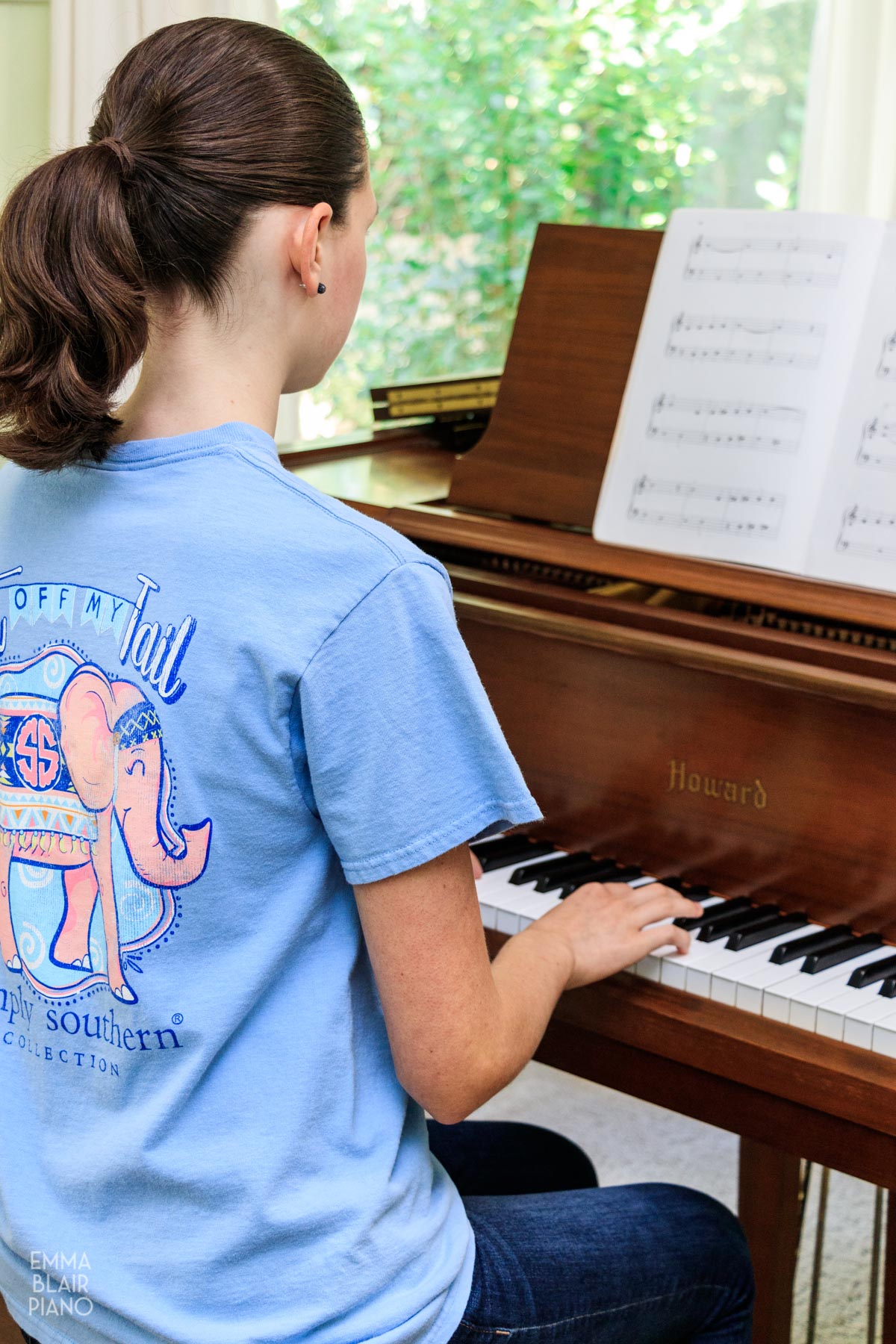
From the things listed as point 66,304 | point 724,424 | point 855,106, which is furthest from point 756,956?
point 855,106

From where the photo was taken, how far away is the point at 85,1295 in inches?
39.0

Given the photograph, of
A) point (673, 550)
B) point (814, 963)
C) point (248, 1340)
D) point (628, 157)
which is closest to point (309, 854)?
point (248, 1340)

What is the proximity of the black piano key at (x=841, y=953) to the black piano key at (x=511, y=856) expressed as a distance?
0.37 metres

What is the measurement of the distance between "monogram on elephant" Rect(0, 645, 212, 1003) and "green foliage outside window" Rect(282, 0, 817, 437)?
3.94m

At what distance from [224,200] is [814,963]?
87 centimetres

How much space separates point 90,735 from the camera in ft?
3.20

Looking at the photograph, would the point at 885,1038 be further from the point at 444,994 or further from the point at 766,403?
the point at 766,403

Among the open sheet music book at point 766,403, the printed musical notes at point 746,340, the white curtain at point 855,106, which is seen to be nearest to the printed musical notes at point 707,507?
the open sheet music book at point 766,403

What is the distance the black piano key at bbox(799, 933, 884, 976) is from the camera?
4.48ft

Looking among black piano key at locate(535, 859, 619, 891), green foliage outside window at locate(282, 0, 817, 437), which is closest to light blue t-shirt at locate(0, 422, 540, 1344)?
black piano key at locate(535, 859, 619, 891)

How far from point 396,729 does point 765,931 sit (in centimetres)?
67

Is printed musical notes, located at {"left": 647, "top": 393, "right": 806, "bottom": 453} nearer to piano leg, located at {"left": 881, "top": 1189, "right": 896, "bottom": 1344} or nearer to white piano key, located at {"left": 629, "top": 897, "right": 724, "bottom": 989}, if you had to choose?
white piano key, located at {"left": 629, "top": 897, "right": 724, "bottom": 989}

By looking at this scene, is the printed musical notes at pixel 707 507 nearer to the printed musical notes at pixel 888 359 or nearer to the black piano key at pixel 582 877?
the printed musical notes at pixel 888 359

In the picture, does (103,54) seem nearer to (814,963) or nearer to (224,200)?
(224,200)
